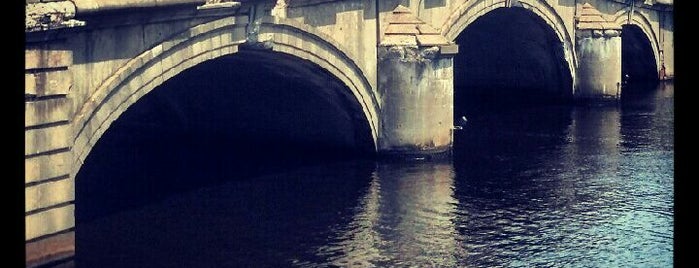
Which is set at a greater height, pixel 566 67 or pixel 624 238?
pixel 566 67

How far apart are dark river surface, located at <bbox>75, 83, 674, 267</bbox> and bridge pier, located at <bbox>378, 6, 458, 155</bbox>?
1.21 metres

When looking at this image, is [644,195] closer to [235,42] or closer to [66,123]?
[235,42]

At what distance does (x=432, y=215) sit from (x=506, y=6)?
25.4 metres

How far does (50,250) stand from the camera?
29484 millimetres

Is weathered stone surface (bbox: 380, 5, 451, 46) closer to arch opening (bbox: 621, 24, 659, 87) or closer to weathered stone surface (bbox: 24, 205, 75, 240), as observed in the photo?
weathered stone surface (bbox: 24, 205, 75, 240)

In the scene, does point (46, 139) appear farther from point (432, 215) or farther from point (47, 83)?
point (432, 215)

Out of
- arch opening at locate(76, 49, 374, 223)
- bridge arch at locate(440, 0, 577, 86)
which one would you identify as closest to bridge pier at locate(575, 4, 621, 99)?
bridge arch at locate(440, 0, 577, 86)

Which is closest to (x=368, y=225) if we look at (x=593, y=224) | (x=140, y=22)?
(x=593, y=224)

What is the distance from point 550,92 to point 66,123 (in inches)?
1907

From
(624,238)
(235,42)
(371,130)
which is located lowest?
(624,238)

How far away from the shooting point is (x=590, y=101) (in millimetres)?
71875

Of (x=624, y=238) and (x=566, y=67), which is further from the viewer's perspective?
(x=566, y=67)

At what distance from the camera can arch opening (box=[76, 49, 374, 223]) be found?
1836 inches

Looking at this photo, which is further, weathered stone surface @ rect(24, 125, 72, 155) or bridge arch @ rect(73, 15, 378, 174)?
bridge arch @ rect(73, 15, 378, 174)
